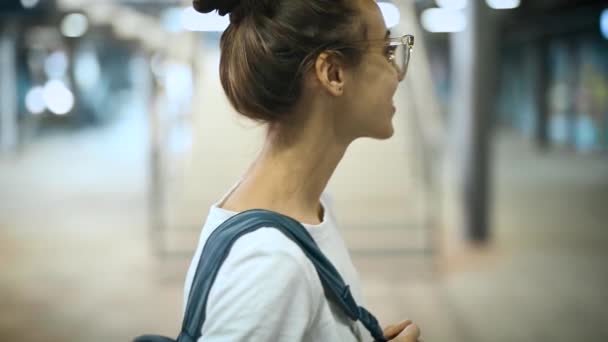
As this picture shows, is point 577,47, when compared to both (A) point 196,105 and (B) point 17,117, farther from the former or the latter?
(B) point 17,117

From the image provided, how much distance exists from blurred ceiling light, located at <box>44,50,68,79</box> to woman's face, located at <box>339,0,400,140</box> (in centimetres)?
2064

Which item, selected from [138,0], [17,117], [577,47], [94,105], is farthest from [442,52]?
[138,0]

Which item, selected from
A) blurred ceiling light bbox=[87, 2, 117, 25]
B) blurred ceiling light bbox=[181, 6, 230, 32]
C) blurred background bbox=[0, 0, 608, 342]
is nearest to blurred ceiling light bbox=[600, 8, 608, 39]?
blurred background bbox=[0, 0, 608, 342]

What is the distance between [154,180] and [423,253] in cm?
307

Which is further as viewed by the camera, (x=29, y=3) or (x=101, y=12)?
(x=101, y=12)

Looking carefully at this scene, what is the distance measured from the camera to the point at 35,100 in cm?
1967

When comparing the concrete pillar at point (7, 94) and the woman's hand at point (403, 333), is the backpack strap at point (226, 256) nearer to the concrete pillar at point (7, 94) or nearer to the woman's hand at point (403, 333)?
the woman's hand at point (403, 333)

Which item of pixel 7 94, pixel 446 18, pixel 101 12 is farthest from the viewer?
pixel 7 94

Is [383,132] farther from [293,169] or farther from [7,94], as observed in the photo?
[7,94]

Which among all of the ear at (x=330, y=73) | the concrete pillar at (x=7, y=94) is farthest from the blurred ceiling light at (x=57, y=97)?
the ear at (x=330, y=73)

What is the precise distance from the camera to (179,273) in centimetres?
572

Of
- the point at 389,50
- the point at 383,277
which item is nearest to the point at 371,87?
the point at 389,50

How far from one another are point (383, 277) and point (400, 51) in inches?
182

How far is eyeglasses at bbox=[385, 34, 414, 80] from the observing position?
111 cm
